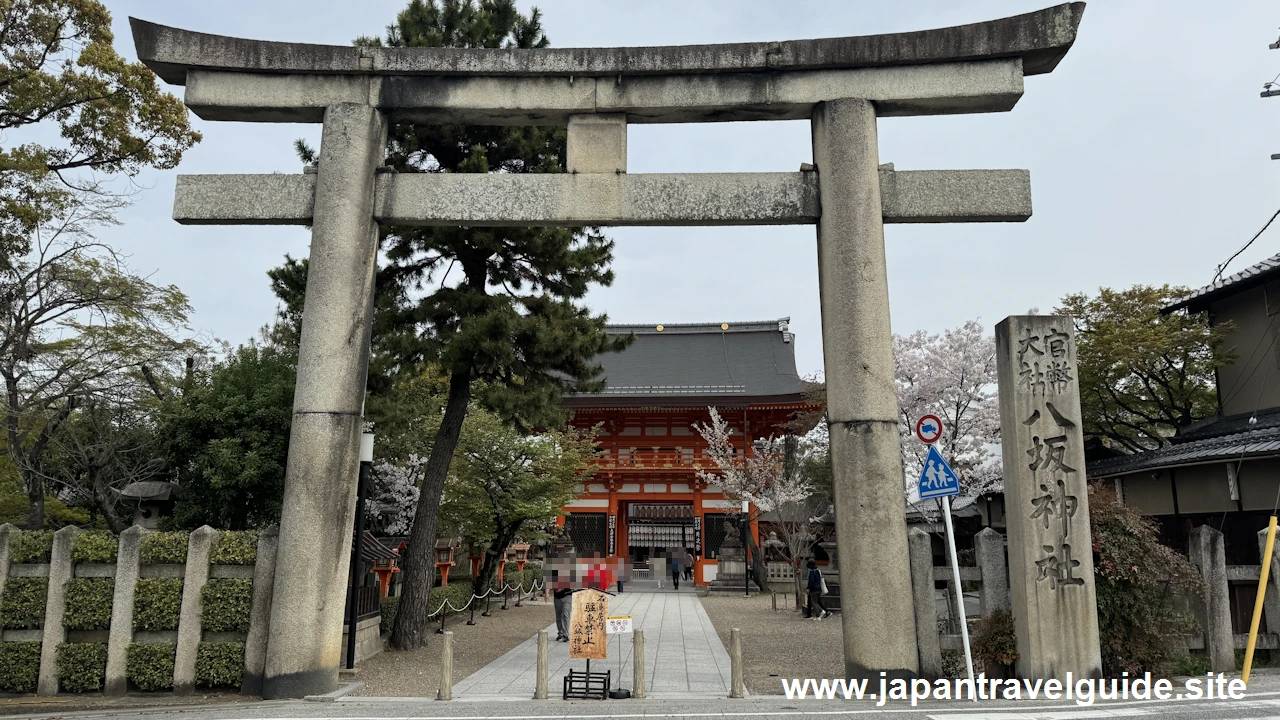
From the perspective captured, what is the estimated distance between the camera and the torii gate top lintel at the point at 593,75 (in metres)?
8.38

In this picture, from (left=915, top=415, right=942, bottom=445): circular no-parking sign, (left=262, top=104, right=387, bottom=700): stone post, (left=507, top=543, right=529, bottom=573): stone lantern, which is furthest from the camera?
(left=507, top=543, right=529, bottom=573): stone lantern

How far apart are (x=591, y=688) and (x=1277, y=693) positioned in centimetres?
Answer: 652

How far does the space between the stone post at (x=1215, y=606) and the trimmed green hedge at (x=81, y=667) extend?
1165 cm

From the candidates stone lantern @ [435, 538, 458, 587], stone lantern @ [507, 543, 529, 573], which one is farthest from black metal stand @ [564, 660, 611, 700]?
stone lantern @ [507, 543, 529, 573]

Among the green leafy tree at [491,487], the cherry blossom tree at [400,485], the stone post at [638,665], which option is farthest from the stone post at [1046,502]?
the cherry blossom tree at [400,485]

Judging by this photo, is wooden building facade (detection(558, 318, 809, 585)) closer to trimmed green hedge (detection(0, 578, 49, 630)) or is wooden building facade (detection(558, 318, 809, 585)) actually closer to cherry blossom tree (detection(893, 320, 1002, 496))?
cherry blossom tree (detection(893, 320, 1002, 496))

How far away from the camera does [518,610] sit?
795 inches

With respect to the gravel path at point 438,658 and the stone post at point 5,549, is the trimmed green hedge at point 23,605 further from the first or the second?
the gravel path at point 438,658

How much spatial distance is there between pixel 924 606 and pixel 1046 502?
5.21 feet

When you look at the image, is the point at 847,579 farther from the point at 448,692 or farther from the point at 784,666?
the point at 448,692

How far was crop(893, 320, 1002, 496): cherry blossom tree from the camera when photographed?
64.5ft

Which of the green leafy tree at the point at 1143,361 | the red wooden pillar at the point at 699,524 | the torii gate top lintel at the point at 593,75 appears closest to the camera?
the torii gate top lintel at the point at 593,75

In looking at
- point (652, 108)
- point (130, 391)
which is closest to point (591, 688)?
point (652, 108)

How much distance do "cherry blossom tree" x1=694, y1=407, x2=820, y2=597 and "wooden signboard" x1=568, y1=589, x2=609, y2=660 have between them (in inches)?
575
